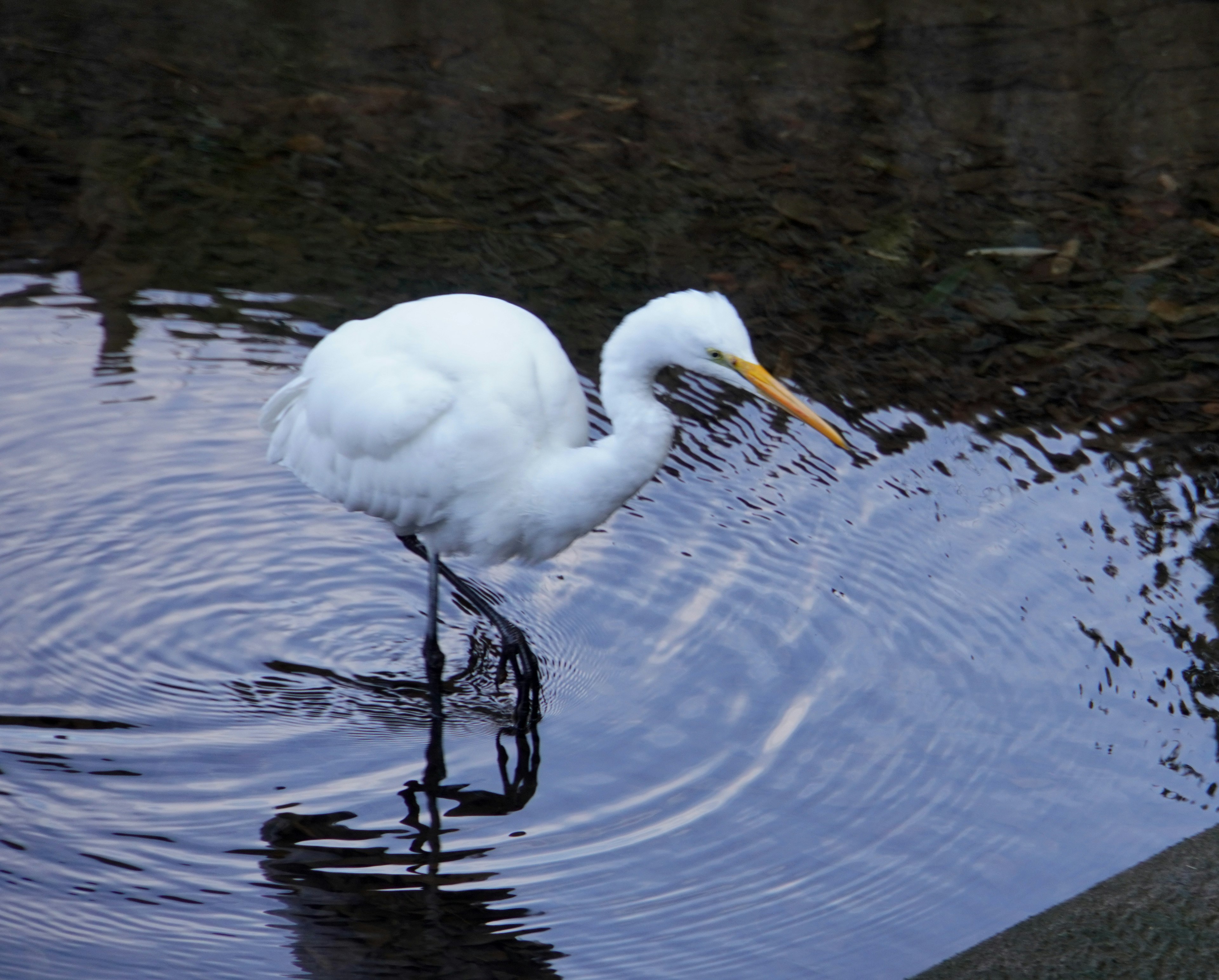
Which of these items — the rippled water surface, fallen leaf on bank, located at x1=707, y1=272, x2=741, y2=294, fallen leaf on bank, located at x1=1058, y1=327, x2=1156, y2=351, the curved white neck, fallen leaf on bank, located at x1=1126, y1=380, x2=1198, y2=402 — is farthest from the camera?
fallen leaf on bank, located at x1=707, y1=272, x2=741, y2=294

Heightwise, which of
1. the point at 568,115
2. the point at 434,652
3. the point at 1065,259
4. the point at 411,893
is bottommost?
the point at 411,893

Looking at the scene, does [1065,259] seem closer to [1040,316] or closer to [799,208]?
[1040,316]

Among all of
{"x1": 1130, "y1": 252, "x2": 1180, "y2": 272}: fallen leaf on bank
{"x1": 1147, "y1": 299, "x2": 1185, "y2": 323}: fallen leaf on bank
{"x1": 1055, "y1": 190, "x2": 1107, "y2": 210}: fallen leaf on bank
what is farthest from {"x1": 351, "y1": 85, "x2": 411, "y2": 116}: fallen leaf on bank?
{"x1": 1147, "y1": 299, "x2": 1185, "y2": 323}: fallen leaf on bank

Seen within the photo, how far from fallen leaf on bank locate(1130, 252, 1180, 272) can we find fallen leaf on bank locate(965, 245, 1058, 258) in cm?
37

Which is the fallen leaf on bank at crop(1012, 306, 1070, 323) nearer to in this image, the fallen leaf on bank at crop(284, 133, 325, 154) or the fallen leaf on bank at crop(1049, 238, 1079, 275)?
the fallen leaf on bank at crop(1049, 238, 1079, 275)

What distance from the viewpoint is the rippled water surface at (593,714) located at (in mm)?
3100

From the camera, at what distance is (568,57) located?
820 centimetres

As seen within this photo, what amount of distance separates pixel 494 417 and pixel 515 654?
2.32 ft

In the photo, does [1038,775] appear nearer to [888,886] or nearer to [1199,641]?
[888,886]

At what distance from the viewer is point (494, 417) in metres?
3.75

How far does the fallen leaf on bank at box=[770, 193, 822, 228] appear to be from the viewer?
6664mm

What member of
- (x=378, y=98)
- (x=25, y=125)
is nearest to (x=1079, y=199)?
(x=378, y=98)

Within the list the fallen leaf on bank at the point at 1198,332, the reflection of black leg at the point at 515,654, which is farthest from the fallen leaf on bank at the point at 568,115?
the reflection of black leg at the point at 515,654

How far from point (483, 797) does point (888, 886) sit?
1.02 metres
